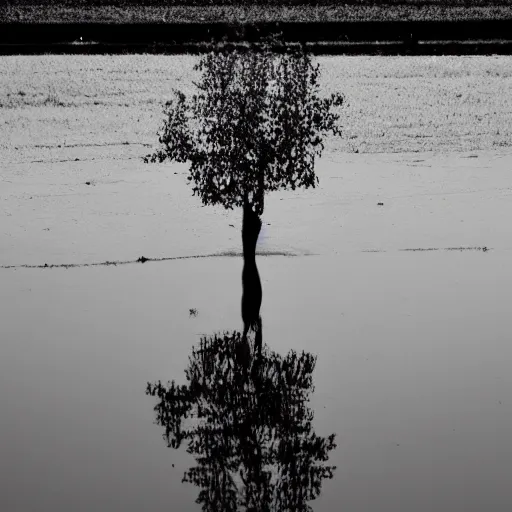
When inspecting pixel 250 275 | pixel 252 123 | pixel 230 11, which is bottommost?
pixel 250 275

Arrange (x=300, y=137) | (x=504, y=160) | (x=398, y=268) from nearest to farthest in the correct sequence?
(x=300, y=137) → (x=398, y=268) → (x=504, y=160)

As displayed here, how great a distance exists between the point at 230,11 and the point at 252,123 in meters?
19.1

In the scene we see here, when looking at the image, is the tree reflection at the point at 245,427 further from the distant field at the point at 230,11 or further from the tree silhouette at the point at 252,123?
the distant field at the point at 230,11

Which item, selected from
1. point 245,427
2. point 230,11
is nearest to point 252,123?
point 245,427

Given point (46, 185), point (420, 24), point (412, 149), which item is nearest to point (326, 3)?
point (420, 24)

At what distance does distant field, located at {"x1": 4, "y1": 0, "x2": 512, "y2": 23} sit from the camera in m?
25.1

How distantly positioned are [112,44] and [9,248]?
588 inches

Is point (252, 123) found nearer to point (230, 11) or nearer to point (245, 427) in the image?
point (245, 427)

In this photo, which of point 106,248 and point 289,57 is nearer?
point 289,57

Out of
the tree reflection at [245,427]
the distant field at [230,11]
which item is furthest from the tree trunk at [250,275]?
the distant field at [230,11]

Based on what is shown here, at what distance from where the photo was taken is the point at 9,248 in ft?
30.7

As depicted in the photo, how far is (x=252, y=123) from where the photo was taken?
23.2 feet

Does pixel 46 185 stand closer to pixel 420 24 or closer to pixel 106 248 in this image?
pixel 106 248

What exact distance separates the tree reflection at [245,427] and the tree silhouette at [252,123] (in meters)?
1.18
